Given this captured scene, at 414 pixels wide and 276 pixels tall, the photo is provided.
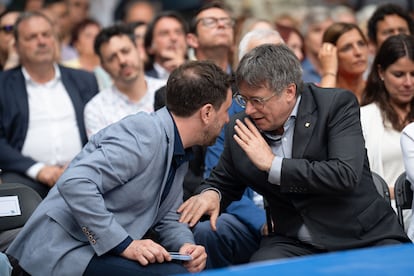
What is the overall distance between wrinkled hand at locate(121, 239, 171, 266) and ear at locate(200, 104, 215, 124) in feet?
2.14

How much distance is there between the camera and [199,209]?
432 centimetres

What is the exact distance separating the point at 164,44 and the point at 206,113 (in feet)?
10.7

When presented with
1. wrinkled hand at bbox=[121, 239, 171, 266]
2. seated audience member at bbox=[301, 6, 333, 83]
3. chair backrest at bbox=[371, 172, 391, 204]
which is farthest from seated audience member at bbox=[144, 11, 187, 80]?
wrinkled hand at bbox=[121, 239, 171, 266]

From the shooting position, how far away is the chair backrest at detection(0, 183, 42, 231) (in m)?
4.52

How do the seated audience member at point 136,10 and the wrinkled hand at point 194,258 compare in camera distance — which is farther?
the seated audience member at point 136,10

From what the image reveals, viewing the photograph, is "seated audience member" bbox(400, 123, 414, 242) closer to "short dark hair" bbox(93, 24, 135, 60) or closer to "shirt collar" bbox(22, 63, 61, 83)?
"short dark hair" bbox(93, 24, 135, 60)

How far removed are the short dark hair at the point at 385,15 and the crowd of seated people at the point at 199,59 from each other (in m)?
0.01

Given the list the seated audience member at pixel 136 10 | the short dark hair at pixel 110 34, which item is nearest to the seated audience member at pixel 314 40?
the short dark hair at pixel 110 34

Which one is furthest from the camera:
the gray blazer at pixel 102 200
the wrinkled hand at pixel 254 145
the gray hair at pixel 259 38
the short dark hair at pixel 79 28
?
the short dark hair at pixel 79 28

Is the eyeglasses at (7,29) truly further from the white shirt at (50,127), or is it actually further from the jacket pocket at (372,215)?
the jacket pocket at (372,215)

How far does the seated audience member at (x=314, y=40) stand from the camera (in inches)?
313

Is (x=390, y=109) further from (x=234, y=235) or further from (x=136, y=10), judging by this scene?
(x=136, y=10)

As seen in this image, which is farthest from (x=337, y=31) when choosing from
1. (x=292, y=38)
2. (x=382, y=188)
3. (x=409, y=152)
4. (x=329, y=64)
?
(x=409, y=152)

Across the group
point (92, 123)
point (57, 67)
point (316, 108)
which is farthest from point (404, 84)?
point (57, 67)
